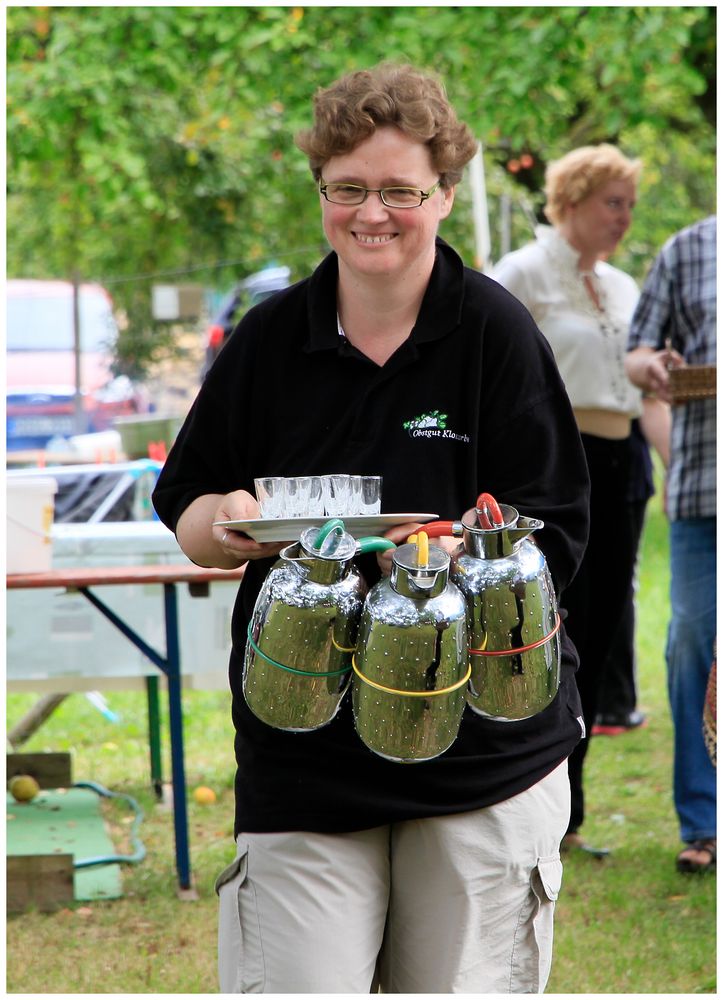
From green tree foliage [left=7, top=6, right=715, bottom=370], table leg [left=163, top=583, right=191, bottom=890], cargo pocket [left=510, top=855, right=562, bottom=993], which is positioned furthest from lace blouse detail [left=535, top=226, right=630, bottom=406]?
green tree foliage [left=7, top=6, right=715, bottom=370]

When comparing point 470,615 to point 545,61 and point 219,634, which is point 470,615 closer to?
point 219,634

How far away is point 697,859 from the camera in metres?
4.23

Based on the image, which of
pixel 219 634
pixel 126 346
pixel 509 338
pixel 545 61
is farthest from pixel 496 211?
pixel 509 338

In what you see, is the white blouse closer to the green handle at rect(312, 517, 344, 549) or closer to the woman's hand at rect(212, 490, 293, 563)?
the woman's hand at rect(212, 490, 293, 563)

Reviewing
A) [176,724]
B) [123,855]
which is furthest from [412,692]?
[123,855]

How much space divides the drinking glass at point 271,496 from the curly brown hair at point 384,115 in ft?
1.66

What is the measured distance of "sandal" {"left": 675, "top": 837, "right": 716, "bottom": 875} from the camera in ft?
13.9

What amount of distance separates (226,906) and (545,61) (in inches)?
258

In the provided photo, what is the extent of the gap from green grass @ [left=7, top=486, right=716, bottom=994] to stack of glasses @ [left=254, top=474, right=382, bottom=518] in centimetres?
209

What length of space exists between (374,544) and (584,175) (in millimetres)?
3132

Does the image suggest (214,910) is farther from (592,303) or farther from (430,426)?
(430,426)

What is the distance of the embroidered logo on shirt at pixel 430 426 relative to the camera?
2057mm

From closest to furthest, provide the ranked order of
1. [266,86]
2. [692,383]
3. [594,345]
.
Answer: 1. [692,383]
2. [594,345]
3. [266,86]

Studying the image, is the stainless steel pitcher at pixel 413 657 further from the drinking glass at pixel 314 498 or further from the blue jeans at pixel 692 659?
the blue jeans at pixel 692 659
